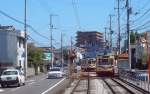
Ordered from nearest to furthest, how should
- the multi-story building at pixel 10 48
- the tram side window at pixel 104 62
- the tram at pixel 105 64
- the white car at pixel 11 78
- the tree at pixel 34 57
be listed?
the white car at pixel 11 78 → the tram at pixel 105 64 → the tram side window at pixel 104 62 → the multi-story building at pixel 10 48 → the tree at pixel 34 57

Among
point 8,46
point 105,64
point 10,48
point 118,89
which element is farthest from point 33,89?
point 8,46

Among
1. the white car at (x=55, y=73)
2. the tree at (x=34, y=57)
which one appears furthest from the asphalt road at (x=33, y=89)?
the tree at (x=34, y=57)

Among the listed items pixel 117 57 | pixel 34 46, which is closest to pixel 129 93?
pixel 117 57

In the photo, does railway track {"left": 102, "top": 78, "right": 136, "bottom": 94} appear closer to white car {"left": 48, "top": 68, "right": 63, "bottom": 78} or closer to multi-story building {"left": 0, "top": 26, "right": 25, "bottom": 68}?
white car {"left": 48, "top": 68, "right": 63, "bottom": 78}

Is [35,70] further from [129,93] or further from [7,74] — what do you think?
[129,93]

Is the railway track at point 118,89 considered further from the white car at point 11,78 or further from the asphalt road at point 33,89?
the white car at point 11,78

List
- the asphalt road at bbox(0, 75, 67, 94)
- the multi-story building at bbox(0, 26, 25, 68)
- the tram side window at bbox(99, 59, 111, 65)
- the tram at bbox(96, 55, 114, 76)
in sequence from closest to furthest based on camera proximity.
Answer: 1. the asphalt road at bbox(0, 75, 67, 94)
2. the tram at bbox(96, 55, 114, 76)
3. the tram side window at bbox(99, 59, 111, 65)
4. the multi-story building at bbox(0, 26, 25, 68)

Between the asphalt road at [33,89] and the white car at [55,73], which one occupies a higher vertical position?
the white car at [55,73]

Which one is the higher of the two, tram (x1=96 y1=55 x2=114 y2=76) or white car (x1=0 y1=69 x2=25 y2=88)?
tram (x1=96 y1=55 x2=114 y2=76)

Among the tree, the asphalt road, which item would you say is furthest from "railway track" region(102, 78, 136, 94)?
the tree

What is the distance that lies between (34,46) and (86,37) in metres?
69.7

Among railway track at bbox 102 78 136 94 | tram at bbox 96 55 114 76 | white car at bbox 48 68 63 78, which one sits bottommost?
railway track at bbox 102 78 136 94

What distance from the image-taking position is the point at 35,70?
9781cm

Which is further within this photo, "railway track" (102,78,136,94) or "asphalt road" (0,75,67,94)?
"asphalt road" (0,75,67,94)
